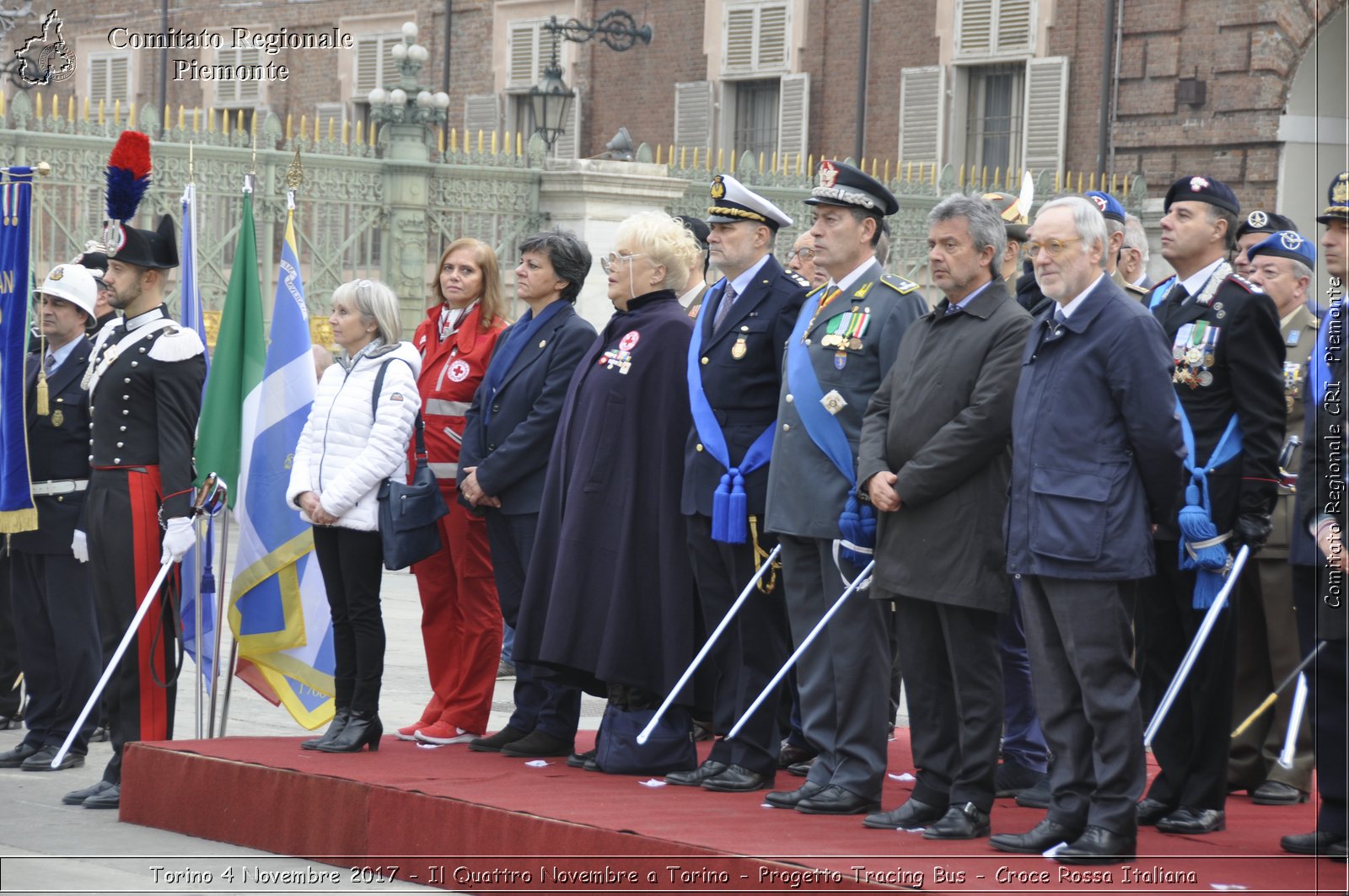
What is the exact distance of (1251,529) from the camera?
19.0 ft

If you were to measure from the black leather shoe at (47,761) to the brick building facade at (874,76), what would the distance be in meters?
13.1

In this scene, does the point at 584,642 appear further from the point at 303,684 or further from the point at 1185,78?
the point at 1185,78

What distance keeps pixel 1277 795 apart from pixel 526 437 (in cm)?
290

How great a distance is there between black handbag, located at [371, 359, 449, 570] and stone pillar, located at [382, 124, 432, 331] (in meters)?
10.3

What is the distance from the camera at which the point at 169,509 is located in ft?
23.4

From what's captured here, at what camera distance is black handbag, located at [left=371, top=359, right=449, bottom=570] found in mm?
6816

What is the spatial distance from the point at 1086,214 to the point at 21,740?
544cm

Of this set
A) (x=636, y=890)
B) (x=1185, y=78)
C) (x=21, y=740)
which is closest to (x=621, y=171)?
(x=1185, y=78)

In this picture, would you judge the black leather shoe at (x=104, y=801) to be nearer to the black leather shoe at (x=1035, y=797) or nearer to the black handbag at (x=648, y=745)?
the black handbag at (x=648, y=745)

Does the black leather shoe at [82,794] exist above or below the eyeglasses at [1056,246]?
below

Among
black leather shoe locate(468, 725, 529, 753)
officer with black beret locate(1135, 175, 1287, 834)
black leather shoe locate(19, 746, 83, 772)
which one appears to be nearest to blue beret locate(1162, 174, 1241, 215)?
officer with black beret locate(1135, 175, 1287, 834)

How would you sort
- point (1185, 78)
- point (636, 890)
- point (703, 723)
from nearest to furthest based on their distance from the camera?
point (636, 890) < point (703, 723) < point (1185, 78)

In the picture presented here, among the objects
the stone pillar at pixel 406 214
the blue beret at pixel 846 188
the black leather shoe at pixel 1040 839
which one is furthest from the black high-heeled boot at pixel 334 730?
the stone pillar at pixel 406 214

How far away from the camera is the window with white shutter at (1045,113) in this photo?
72.4 feet
